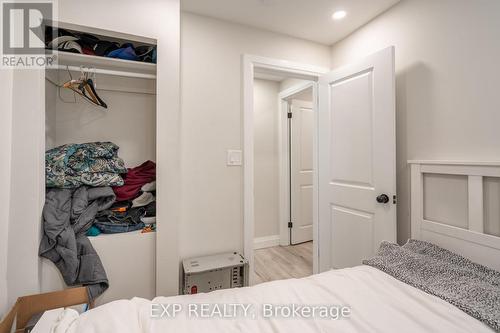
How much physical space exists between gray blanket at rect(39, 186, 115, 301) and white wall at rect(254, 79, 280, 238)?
2.18 m

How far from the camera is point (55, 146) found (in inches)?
66.6

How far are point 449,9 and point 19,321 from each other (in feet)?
10.0

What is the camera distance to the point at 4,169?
4.08ft

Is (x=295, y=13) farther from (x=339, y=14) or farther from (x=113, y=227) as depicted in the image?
(x=113, y=227)

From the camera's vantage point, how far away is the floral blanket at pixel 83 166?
1.47 meters

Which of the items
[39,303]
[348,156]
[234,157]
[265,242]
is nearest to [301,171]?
[265,242]

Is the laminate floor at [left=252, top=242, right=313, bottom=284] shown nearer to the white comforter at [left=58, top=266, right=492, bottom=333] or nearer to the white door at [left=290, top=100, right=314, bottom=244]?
the white door at [left=290, top=100, right=314, bottom=244]

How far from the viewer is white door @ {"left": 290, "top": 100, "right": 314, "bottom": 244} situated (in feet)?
11.2

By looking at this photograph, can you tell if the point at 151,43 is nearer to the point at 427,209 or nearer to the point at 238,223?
the point at 238,223

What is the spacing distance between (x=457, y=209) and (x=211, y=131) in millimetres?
1772

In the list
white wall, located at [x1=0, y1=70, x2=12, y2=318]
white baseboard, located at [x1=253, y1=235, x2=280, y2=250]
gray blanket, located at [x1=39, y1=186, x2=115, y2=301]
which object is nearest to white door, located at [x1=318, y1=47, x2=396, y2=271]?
white baseboard, located at [x1=253, y1=235, x2=280, y2=250]

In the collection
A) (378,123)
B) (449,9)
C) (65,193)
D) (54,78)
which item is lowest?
(65,193)

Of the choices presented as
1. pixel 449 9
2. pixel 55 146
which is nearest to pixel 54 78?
pixel 55 146

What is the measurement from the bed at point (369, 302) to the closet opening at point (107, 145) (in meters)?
0.69
